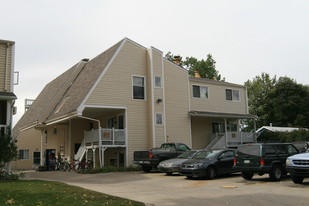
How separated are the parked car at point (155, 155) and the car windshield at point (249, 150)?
21.0ft

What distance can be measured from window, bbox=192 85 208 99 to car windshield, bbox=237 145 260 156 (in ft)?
47.7

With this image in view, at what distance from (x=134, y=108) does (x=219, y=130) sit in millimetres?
10421

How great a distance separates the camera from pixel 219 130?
1275 inches

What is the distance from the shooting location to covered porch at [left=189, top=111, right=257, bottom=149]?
2941 centimetres

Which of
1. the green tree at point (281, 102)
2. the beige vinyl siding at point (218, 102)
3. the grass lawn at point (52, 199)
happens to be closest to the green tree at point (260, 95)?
the green tree at point (281, 102)

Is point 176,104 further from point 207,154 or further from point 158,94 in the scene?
Result: point 207,154

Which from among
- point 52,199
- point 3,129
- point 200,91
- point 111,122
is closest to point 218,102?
point 200,91

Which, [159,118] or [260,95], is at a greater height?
[260,95]

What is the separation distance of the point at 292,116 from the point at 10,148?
45.5 metres

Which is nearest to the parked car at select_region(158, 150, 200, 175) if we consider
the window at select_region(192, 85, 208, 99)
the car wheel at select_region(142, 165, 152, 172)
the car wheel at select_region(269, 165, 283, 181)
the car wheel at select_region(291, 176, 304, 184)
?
the car wheel at select_region(142, 165, 152, 172)

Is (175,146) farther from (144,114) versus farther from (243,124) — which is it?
(243,124)

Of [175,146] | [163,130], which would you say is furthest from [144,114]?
[175,146]

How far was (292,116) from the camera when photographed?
52.3 metres

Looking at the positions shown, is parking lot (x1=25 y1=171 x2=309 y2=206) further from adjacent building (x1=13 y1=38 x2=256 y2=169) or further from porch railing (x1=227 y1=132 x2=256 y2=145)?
porch railing (x1=227 y1=132 x2=256 y2=145)
